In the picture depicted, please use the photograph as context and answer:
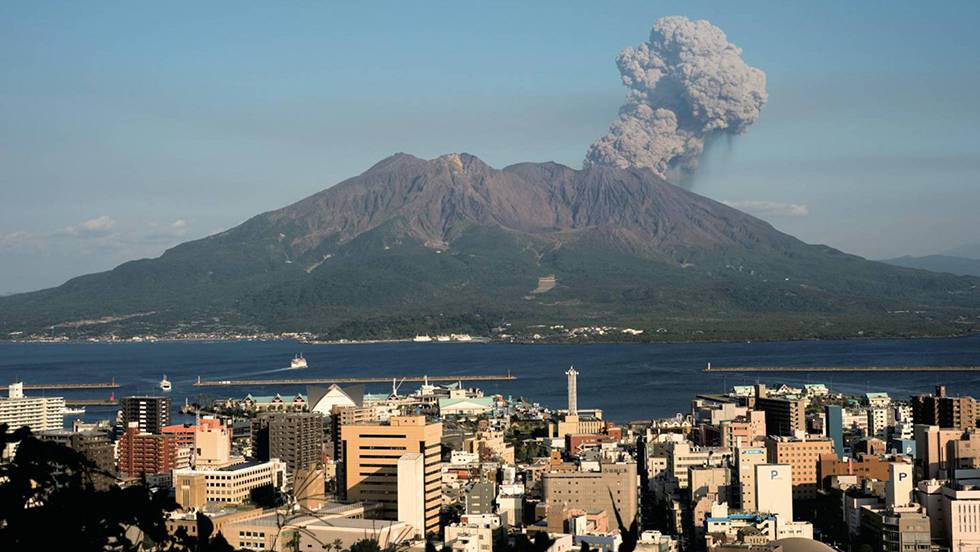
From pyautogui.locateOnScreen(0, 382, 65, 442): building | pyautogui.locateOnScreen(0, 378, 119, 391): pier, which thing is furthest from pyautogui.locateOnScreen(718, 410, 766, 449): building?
pyautogui.locateOnScreen(0, 378, 119, 391): pier

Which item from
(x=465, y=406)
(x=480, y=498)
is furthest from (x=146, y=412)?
(x=480, y=498)

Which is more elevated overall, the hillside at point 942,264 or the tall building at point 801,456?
the hillside at point 942,264

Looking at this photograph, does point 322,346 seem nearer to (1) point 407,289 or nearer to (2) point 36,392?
(1) point 407,289

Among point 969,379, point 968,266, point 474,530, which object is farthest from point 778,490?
point 968,266

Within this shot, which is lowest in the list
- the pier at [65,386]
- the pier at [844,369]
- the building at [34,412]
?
the building at [34,412]

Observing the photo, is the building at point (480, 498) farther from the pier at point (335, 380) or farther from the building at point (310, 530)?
the pier at point (335, 380)

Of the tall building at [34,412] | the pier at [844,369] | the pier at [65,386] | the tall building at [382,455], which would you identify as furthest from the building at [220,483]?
the pier at [844,369]
